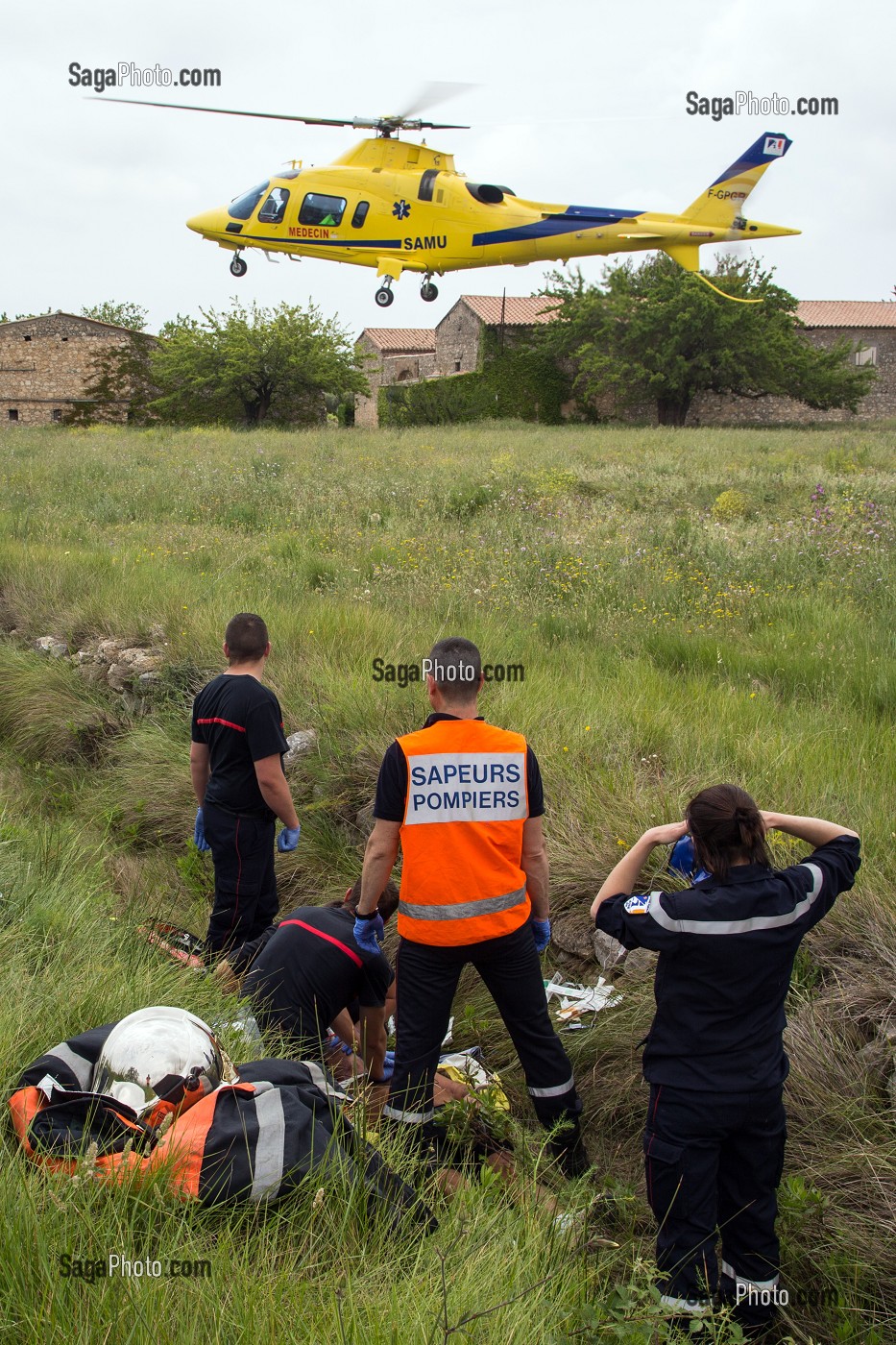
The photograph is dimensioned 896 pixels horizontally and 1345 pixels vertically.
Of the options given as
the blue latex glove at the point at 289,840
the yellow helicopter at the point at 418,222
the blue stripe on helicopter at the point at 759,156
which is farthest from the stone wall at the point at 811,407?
the blue latex glove at the point at 289,840

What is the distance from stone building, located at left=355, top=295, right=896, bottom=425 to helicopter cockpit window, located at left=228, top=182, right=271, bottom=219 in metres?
32.6

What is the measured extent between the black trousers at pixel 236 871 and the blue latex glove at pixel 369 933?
1.13m

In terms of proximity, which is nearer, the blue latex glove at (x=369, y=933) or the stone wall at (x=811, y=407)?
the blue latex glove at (x=369, y=933)

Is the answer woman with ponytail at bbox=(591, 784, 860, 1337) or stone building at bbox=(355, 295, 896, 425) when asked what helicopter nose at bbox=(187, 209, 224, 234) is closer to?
woman with ponytail at bbox=(591, 784, 860, 1337)

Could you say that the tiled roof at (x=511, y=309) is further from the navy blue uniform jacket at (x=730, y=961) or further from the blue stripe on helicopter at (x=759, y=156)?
the navy blue uniform jacket at (x=730, y=961)

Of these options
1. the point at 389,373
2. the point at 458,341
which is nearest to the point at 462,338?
the point at 458,341

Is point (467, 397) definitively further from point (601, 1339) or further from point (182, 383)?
point (601, 1339)

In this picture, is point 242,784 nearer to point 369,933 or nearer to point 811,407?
point 369,933

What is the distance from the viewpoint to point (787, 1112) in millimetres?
3404

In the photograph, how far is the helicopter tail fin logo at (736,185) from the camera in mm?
Result: 12102

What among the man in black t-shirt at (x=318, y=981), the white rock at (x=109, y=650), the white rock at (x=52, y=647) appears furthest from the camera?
the white rock at (x=52, y=647)

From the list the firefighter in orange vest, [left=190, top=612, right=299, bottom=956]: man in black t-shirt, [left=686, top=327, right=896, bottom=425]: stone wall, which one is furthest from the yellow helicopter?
[left=686, top=327, right=896, bottom=425]: stone wall

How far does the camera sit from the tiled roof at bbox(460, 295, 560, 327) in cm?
4588

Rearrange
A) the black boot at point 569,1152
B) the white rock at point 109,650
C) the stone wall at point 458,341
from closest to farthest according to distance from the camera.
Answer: the black boot at point 569,1152 < the white rock at point 109,650 < the stone wall at point 458,341
